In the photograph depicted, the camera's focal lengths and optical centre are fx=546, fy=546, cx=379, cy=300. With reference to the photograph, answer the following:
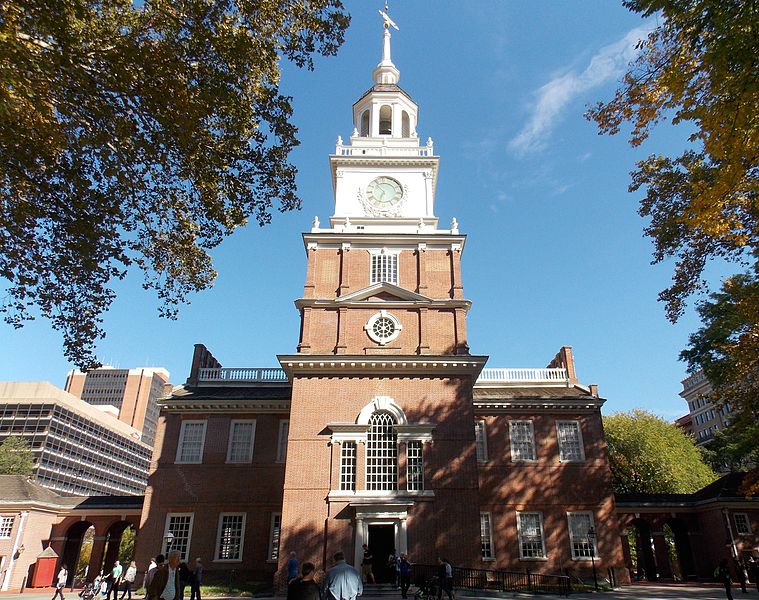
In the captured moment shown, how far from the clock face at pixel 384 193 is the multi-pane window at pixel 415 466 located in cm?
1235

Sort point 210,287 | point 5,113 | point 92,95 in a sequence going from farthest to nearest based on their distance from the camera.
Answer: point 210,287, point 92,95, point 5,113

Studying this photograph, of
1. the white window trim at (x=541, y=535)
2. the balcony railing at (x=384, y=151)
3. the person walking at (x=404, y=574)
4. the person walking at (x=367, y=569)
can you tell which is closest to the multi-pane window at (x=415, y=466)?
the person walking at (x=367, y=569)

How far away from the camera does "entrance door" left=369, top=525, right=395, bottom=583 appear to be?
22.1 meters

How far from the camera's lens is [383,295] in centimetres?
2522

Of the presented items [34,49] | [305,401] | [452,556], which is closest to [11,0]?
[34,49]

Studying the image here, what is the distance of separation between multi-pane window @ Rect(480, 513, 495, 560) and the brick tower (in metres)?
5.79

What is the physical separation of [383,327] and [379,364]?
215 centimetres

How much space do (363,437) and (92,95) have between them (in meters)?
15.8

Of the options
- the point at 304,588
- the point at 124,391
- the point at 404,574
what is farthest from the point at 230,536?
the point at 124,391

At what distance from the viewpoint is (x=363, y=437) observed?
72.2 feet

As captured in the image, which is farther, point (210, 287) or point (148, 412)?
point (148, 412)

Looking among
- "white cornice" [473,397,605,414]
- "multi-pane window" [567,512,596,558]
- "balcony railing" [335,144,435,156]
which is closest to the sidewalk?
"multi-pane window" [567,512,596,558]

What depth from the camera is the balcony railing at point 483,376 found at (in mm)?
30312

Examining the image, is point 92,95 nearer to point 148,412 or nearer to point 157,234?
point 157,234
